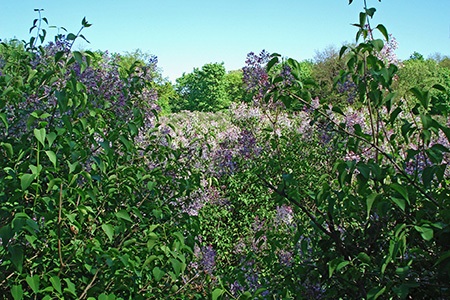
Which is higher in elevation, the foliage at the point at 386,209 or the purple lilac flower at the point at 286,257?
the foliage at the point at 386,209

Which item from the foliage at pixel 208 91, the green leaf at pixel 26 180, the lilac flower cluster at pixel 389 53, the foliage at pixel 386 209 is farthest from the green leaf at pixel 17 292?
the foliage at pixel 208 91

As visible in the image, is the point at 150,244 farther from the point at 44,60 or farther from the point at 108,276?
the point at 44,60

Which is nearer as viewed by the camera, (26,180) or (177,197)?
(26,180)

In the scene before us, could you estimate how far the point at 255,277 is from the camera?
333 cm

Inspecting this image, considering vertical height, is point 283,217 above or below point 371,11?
below

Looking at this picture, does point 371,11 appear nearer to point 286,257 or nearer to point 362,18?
point 362,18

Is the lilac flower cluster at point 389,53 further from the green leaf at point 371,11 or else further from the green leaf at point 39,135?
the green leaf at point 39,135

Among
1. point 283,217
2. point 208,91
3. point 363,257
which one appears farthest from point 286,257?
point 208,91

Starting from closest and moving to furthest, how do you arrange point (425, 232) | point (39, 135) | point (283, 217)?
1. point (425, 232)
2. point (39, 135)
3. point (283, 217)

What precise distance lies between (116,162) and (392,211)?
4.29 feet

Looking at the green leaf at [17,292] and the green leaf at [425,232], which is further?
the green leaf at [17,292]

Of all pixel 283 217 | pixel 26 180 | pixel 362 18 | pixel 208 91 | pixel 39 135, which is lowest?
pixel 283 217

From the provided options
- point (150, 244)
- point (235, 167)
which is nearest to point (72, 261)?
point (150, 244)

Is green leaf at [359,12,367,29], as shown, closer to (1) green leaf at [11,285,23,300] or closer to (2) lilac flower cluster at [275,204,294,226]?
(1) green leaf at [11,285,23,300]
